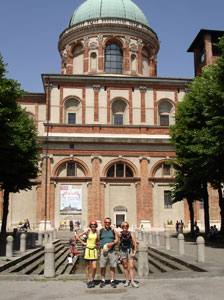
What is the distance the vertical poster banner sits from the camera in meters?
35.9

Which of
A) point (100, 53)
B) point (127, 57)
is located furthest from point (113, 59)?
point (100, 53)

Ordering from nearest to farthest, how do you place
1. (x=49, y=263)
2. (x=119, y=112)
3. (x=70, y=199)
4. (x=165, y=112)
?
(x=49, y=263) → (x=70, y=199) → (x=119, y=112) → (x=165, y=112)

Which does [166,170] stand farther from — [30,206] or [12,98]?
[12,98]

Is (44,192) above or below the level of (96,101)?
below

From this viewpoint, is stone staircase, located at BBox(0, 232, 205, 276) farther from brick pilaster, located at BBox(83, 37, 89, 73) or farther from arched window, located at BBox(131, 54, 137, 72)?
arched window, located at BBox(131, 54, 137, 72)

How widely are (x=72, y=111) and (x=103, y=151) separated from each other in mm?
6345

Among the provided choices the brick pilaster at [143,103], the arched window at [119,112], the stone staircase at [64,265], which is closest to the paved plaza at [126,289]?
the stone staircase at [64,265]

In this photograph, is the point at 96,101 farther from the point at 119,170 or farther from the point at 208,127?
the point at 208,127

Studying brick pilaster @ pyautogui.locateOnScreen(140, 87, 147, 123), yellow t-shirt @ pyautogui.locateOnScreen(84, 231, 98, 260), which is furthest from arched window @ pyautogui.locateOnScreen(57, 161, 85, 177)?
yellow t-shirt @ pyautogui.locateOnScreen(84, 231, 98, 260)

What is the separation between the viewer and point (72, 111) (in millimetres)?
39875

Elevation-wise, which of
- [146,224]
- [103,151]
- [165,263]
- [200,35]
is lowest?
[165,263]

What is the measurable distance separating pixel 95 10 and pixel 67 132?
1998 cm

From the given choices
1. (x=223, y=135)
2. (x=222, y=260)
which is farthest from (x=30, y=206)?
(x=222, y=260)

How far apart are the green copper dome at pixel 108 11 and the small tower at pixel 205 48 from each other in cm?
765
